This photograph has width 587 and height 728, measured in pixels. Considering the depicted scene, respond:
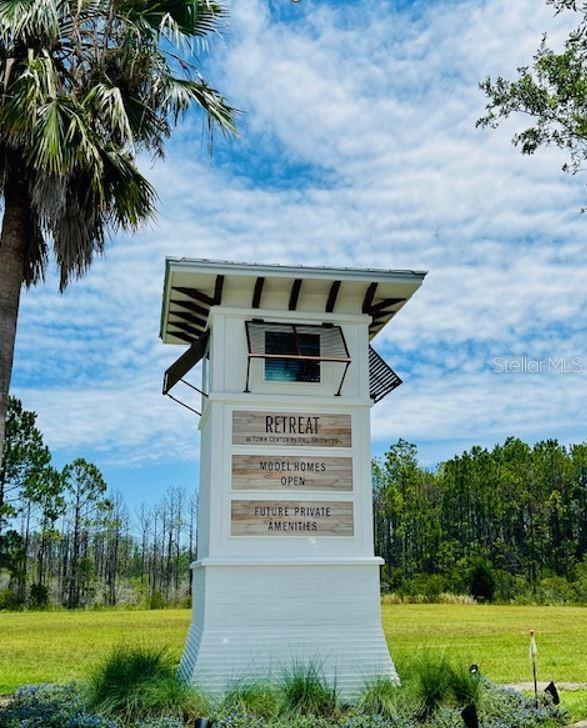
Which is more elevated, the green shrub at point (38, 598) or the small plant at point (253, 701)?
the small plant at point (253, 701)

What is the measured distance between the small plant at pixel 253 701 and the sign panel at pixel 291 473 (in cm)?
237

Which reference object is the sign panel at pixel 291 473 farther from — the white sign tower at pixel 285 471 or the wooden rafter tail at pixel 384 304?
the wooden rafter tail at pixel 384 304

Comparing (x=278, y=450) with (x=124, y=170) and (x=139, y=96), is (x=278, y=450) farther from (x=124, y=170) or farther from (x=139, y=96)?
(x=139, y=96)

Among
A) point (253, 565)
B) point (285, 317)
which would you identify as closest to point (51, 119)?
point (285, 317)

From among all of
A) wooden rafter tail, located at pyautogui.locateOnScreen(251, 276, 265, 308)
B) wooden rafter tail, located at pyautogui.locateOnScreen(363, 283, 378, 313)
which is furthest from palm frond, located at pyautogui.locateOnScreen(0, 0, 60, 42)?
wooden rafter tail, located at pyautogui.locateOnScreen(363, 283, 378, 313)

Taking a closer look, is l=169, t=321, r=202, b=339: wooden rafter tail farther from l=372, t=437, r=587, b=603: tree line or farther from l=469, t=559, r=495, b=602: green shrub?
l=372, t=437, r=587, b=603: tree line

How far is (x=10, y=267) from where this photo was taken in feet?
27.9

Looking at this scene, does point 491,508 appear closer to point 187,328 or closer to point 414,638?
point 414,638

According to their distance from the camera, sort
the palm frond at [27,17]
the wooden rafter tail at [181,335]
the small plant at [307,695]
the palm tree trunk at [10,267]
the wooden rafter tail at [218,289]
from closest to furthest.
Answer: the small plant at [307,695], the palm tree trunk at [10,267], the palm frond at [27,17], the wooden rafter tail at [218,289], the wooden rafter tail at [181,335]

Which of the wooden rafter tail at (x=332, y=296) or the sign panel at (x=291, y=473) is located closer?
the sign panel at (x=291, y=473)

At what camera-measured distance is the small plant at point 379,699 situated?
810 centimetres

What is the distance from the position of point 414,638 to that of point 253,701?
10.6 m

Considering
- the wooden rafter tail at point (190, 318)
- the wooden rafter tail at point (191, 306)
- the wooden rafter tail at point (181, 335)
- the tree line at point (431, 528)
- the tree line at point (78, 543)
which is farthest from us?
the tree line at point (431, 528)

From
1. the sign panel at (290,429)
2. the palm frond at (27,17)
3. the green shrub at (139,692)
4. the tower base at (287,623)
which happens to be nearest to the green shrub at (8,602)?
the tower base at (287,623)
